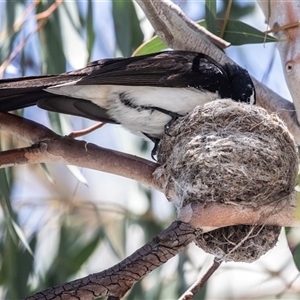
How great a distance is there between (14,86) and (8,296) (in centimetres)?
108

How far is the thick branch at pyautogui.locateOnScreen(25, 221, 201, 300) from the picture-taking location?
71.9 inches

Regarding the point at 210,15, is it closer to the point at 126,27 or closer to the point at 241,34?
the point at 241,34

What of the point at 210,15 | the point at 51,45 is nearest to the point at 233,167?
the point at 210,15

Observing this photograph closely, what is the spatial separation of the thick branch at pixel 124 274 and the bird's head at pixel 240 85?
1.05 m

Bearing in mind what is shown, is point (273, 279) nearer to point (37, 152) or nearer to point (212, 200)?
point (212, 200)

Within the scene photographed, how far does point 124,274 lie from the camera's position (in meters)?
1.94

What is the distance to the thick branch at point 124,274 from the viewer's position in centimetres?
183

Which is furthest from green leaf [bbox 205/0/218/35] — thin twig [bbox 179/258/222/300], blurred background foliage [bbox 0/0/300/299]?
thin twig [bbox 179/258/222/300]

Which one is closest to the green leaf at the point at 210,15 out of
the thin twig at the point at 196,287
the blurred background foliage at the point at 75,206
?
the blurred background foliage at the point at 75,206

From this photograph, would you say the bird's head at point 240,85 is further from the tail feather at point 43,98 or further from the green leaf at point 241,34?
the tail feather at point 43,98

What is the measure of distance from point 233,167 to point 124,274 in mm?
803

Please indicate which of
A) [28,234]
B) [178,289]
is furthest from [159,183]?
[28,234]

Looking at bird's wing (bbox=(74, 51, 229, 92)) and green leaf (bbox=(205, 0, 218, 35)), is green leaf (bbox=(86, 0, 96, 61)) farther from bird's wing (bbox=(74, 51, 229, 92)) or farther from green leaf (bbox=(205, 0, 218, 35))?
green leaf (bbox=(205, 0, 218, 35))

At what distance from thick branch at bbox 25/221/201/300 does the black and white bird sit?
0.94 meters
